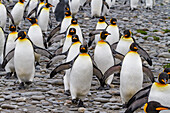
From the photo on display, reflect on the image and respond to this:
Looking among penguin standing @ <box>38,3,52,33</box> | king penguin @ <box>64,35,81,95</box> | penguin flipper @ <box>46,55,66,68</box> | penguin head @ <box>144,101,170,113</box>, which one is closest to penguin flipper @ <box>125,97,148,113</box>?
penguin head @ <box>144,101,170,113</box>

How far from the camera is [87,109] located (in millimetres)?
4797

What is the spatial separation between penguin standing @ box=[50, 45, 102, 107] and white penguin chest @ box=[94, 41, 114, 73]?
732mm

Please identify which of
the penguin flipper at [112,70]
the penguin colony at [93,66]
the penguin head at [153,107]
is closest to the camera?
the penguin head at [153,107]

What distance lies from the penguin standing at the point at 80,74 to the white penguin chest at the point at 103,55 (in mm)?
732

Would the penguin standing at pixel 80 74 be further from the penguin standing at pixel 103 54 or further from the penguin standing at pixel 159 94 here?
the penguin standing at pixel 159 94

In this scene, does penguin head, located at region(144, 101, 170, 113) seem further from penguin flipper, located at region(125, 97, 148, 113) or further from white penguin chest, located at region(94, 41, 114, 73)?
white penguin chest, located at region(94, 41, 114, 73)

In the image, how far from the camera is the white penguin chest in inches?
225

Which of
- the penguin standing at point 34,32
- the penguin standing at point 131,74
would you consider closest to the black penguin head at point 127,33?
the penguin standing at point 131,74

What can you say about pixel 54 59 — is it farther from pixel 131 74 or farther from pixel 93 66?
pixel 131 74

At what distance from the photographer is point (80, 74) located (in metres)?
4.90

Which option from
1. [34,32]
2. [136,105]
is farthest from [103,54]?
[34,32]

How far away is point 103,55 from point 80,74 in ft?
3.12

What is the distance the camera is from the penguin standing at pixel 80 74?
16.0ft

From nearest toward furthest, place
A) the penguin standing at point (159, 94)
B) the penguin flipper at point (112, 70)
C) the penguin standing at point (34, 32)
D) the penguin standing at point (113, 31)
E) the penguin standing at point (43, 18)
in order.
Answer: the penguin standing at point (159, 94), the penguin flipper at point (112, 70), the penguin standing at point (34, 32), the penguin standing at point (113, 31), the penguin standing at point (43, 18)
